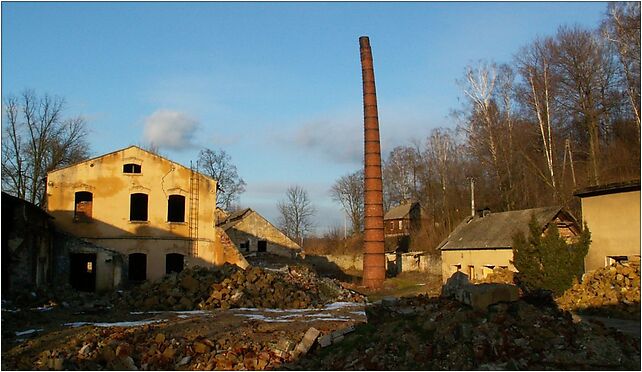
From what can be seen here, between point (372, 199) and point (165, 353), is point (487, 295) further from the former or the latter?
point (372, 199)

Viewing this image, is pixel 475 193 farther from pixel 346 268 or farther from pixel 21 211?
pixel 21 211

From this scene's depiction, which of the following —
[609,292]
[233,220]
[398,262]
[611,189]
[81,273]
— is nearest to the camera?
[609,292]

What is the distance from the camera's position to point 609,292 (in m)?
17.2

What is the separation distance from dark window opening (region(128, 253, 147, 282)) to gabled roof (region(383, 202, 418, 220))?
31.3 metres

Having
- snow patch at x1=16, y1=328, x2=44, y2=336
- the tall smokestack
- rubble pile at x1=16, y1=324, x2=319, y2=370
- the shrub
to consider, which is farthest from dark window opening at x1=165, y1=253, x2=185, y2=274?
the shrub

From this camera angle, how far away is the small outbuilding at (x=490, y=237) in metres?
28.7

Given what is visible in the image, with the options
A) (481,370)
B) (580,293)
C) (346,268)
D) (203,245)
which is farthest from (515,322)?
(346,268)

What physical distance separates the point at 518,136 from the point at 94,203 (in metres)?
25.5

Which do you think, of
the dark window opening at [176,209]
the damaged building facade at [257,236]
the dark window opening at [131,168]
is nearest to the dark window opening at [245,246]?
the damaged building facade at [257,236]

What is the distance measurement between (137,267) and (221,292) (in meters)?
10.2

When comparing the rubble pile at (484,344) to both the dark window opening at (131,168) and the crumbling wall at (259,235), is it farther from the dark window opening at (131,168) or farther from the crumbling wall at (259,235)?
A: the crumbling wall at (259,235)

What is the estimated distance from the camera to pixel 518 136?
123 feet

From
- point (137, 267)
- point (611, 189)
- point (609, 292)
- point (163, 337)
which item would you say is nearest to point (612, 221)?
point (611, 189)

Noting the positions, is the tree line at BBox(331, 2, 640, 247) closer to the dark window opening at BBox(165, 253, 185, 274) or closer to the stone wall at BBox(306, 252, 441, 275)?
the stone wall at BBox(306, 252, 441, 275)
